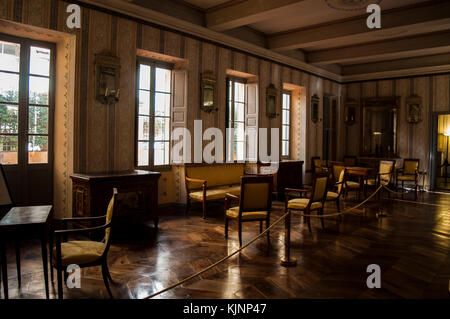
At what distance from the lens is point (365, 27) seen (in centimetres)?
706

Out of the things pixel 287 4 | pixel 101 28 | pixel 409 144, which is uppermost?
pixel 287 4

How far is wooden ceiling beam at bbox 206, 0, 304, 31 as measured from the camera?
5840mm

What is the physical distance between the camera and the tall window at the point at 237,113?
7.87 m

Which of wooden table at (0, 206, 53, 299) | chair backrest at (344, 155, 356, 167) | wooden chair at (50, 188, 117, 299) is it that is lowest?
wooden chair at (50, 188, 117, 299)

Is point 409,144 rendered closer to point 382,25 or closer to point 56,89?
point 382,25

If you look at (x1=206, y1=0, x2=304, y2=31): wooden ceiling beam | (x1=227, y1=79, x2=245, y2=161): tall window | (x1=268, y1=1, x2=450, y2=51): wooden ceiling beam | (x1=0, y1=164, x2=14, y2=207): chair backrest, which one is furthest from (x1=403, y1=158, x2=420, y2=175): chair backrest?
(x1=0, y1=164, x2=14, y2=207): chair backrest

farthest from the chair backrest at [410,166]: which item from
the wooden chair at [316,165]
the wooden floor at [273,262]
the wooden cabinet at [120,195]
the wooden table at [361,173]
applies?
the wooden cabinet at [120,195]

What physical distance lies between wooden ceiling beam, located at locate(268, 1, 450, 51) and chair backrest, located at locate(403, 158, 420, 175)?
3.60 m

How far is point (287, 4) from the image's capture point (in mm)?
5648

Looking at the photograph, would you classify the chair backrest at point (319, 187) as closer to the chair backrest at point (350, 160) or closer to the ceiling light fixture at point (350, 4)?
the ceiling light fixture at point (350, 4)

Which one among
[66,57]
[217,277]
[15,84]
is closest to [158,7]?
[66,57]

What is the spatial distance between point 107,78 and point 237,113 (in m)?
3.49

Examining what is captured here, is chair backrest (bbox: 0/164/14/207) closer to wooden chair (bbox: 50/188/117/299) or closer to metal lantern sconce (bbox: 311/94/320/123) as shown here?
wooden chair (bbox: 50/188/117/299)

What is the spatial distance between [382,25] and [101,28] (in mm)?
5198
